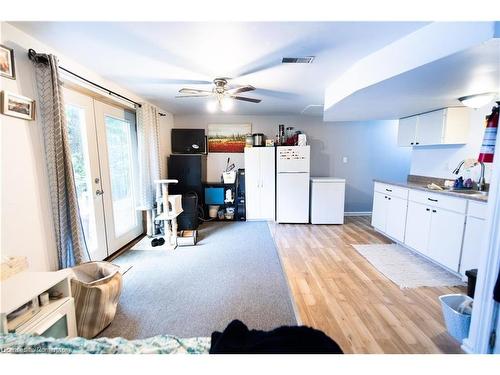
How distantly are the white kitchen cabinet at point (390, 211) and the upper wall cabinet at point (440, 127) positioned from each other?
2.73 feet

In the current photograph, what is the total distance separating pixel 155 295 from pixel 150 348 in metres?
1.20

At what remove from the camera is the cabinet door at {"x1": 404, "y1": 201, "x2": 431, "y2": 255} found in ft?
8.30

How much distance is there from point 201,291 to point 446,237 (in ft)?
8.95

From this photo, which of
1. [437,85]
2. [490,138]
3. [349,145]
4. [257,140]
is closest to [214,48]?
[437,85]

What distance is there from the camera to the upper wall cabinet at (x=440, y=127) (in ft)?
8.73

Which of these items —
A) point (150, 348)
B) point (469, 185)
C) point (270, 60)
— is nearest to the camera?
point (150, 348)

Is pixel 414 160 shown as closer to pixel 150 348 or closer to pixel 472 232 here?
pixel 472 232

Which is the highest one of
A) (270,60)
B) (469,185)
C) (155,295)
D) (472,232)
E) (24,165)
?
(270,60)

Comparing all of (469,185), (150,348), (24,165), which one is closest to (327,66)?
(469,185)

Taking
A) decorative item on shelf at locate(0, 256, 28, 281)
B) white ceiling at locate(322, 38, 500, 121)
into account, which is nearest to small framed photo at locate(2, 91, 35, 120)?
decorative item on shelf at locate(0, 256, 28, 281)

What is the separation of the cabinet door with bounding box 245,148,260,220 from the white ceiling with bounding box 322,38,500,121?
1.70m

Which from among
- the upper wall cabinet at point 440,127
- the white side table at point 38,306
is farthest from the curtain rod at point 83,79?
the upper wall cabinet at point 440,127

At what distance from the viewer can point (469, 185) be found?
2535 millimetres

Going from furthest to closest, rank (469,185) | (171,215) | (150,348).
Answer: (171,215)
(469,185)
(150,348)
